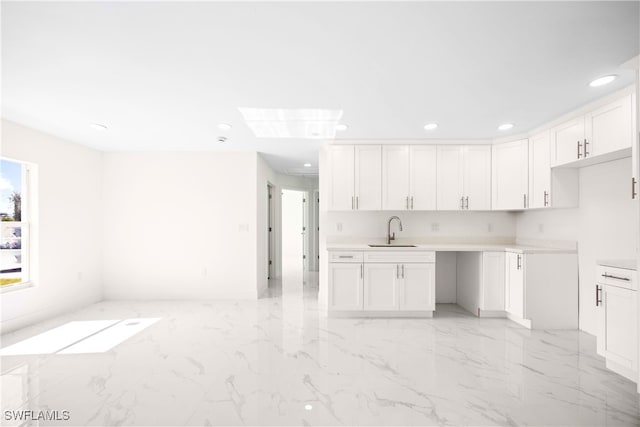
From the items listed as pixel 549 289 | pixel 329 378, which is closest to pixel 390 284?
pixel 329 378

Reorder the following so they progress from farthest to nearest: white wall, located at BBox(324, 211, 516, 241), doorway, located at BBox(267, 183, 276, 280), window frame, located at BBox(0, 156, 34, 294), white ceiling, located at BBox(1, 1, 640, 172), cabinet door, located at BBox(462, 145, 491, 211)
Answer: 1. doorway, located at BBox(267, 183, 276, 280)
2. white wall, located at BBox(324, 211, 516, 241)
3. cabinet door, located at BBox(462, 145, 491, 211)
4. window frame, located at BBox(0, 156, 34, 294)
5. white ceiling, located at BBox(1, 1, 640, 172)

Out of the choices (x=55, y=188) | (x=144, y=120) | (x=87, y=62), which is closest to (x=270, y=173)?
(x=144, y=120)

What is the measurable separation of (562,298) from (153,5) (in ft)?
15.6

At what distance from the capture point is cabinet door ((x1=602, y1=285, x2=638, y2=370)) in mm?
2137

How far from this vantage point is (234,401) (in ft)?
6.78

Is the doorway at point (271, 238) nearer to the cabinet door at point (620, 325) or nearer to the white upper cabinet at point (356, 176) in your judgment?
the white upper cabinet at point (356, 176)

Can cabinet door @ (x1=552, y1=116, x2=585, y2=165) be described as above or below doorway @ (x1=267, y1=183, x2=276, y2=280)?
above

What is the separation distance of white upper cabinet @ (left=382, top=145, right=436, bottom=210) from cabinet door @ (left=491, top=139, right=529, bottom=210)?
844mm

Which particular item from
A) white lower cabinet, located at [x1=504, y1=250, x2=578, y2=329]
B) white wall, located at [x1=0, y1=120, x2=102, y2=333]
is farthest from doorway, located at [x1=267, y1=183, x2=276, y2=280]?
white lower cabinet, located at [x1=504, y1=250, x2=578, y2=329]

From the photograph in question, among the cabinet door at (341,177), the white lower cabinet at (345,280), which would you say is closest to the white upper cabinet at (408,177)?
the cabinet door at (341,177)

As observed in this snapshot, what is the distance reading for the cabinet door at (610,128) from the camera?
8.46 ft

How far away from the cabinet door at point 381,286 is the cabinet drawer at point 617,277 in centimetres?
194

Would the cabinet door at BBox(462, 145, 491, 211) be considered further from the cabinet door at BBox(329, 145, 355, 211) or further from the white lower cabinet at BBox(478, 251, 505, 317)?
the cabinet door at BBox(329, 145, 355, 211)

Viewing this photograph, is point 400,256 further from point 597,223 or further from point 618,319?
point 597,223
